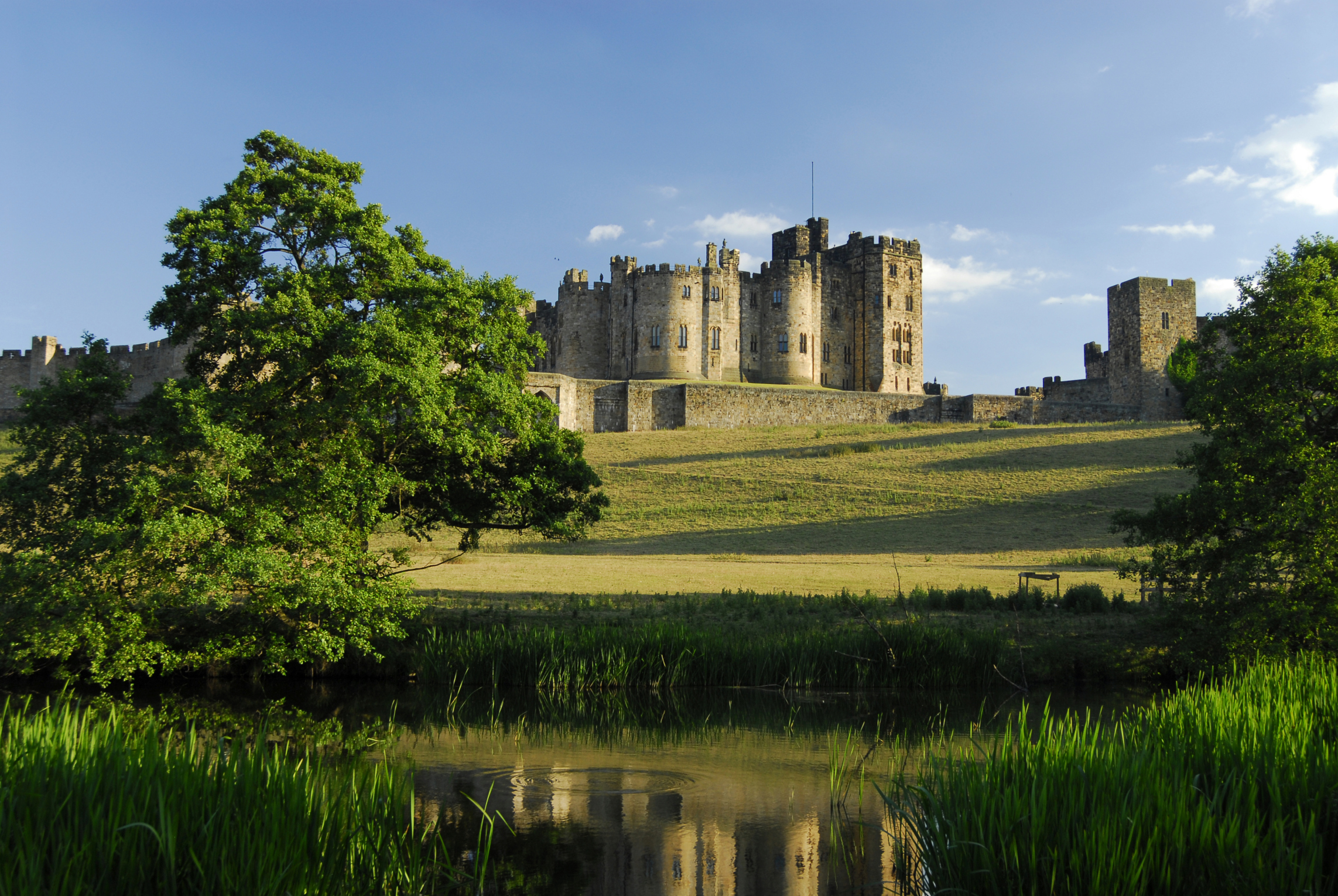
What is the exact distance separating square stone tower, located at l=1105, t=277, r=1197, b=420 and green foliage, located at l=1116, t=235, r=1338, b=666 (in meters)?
51.4

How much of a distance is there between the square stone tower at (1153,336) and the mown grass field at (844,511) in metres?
11.3

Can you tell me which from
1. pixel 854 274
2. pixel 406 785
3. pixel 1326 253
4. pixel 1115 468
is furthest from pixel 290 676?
pixel 854 274

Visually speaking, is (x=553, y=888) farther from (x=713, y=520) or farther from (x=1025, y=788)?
(x=713, y=520)

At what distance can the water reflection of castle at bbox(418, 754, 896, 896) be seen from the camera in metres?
7.93

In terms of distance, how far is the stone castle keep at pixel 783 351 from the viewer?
59750 millimetres

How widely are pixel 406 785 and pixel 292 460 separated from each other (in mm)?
8166

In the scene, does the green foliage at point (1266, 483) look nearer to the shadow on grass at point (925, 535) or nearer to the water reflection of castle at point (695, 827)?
the water reflection of castle at point (695, 827)

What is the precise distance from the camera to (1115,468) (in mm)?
42719

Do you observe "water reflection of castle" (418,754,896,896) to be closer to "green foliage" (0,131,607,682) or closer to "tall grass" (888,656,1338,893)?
"tall grass" (888,656,1338,893)

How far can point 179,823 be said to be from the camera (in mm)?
5652

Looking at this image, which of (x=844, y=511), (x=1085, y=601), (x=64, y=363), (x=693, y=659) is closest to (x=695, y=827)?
(x=693, y=659)

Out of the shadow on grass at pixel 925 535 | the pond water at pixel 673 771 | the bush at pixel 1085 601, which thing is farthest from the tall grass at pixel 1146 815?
the shadow on grass at pixel 925 535

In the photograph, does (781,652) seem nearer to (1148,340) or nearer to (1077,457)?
(1077,457)

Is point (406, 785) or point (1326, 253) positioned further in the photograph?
point (1326, 253)
